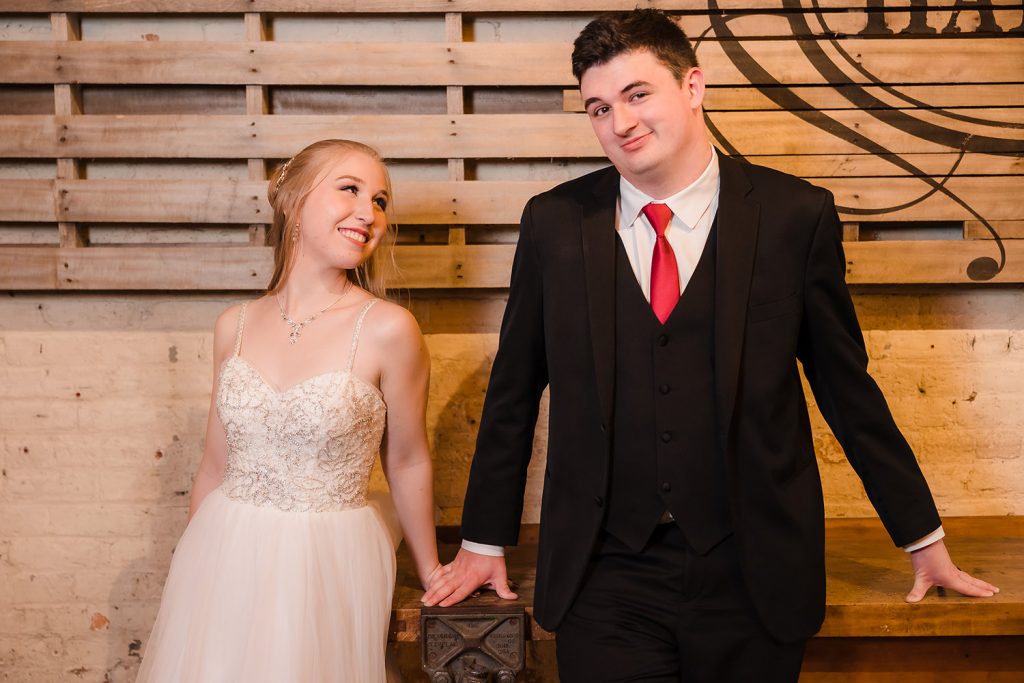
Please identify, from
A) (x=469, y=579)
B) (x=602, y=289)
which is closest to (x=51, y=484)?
(x=469, y=579)

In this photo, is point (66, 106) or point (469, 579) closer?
point (469, 579)

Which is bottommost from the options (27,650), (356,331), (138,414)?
(27,650)

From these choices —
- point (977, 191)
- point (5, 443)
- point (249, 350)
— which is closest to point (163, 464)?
point (5, 443)

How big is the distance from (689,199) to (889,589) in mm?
1149

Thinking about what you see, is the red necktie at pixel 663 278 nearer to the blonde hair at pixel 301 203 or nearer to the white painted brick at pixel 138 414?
the blonde hair at pixel 301 203

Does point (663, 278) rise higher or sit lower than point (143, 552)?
higher

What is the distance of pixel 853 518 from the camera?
289 centimetres

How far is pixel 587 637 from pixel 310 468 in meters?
0.81

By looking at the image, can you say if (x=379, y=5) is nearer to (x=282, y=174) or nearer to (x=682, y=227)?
(x=282, y=174)

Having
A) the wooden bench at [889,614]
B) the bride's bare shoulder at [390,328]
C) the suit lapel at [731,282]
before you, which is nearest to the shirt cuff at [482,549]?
the wooden bench at [889,614]

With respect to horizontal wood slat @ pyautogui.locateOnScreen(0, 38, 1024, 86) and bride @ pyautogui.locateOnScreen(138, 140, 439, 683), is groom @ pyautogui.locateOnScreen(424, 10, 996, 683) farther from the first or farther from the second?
horizontal wood slat @ pyautogui.locateOnScreen(0, 38, 1024, 86)

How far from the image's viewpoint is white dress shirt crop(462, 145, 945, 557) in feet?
6.07

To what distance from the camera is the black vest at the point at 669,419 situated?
1768mm

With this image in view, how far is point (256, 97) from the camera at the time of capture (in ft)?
9.04
